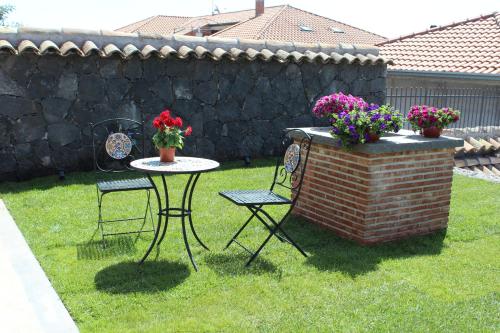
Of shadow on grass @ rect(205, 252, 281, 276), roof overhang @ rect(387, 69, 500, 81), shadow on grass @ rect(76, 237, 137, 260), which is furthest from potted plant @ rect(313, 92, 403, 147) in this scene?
roof overhang @ rect(387, 69, 500, 81)

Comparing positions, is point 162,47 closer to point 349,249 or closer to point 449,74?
point 349,249

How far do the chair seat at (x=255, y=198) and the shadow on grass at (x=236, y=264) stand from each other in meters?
0.52

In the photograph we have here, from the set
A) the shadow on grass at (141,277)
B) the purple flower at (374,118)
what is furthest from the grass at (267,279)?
the purple flower at (374,118)

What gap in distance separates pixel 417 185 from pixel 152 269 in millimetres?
2681

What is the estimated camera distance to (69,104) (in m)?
7.45

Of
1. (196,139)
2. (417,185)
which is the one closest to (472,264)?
(417,185)

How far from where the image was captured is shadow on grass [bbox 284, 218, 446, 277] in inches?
171

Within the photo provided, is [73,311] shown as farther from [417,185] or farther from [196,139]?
[196,139]

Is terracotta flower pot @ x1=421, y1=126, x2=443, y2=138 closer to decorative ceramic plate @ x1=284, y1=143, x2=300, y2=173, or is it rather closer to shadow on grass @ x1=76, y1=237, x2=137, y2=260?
decorative ceramic plate @ x1=284, y1=143, x2=300, y2=173

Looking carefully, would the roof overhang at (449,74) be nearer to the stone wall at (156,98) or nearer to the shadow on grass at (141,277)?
the stone wall at (156,98)

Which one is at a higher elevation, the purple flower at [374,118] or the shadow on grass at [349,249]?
the purple flower at [374,118]

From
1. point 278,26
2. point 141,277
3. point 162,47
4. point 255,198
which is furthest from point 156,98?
point 278,26

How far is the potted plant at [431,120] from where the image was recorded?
17.0ft

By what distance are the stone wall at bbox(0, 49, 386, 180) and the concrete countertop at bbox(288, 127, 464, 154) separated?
340 centimetres
